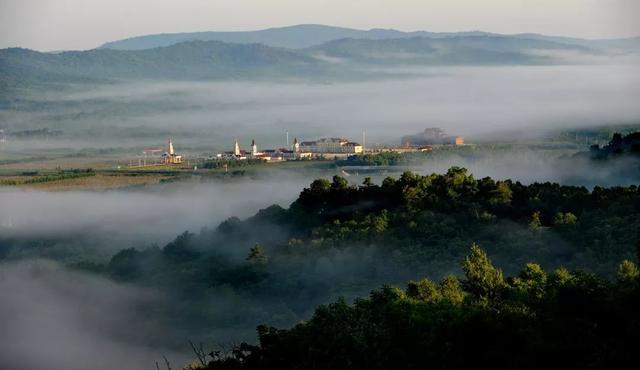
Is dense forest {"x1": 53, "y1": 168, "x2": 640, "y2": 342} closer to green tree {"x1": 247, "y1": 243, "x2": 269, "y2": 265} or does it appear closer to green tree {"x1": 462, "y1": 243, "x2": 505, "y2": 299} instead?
green tree {"x1": 247, "y1": 243, "x2": 269, "y2": 265}

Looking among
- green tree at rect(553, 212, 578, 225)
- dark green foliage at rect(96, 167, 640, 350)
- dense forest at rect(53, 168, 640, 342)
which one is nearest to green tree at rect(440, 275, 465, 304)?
dark green foliage at rect(96, 167, 640, 350)

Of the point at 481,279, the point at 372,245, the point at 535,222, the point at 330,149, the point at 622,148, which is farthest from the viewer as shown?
the point at 330,149

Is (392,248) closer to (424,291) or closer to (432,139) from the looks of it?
(424,291)

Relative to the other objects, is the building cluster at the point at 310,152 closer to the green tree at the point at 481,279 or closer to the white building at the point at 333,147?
the white building at the point at 333,147

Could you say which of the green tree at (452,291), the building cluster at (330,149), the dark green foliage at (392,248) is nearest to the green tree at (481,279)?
the dark green foliage at (392,248)

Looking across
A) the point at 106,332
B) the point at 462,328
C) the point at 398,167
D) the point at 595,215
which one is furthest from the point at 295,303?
the point at 398,167

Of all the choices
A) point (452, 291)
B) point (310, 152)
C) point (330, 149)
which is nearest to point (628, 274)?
point (452, 291)
